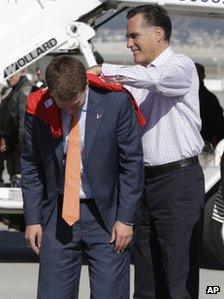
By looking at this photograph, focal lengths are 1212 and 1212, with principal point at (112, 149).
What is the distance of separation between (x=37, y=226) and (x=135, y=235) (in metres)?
0.51

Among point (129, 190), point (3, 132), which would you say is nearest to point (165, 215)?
point (129, 190)

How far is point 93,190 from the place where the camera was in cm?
589

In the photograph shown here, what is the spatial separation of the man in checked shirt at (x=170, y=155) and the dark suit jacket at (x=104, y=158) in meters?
0.37

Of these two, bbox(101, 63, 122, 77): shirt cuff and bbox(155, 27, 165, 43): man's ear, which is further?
bbox(155, 27, 165, 43): man's ear

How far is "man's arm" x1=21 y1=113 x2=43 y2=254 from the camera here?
6.05 metres

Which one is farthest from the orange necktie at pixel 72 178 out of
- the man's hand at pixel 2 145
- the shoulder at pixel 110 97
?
the man's hand at pixel 2 145

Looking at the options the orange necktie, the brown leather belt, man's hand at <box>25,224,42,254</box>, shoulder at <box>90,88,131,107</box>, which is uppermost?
shoulder at <box>90,88,131,107</box>

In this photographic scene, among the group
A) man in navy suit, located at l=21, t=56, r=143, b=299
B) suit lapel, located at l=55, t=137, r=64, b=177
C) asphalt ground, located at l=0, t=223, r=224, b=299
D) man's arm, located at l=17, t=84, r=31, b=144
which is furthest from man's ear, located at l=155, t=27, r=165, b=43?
man's arm, located at l=17, t=84, r=31, b=144

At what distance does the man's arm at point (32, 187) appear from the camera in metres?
6.05

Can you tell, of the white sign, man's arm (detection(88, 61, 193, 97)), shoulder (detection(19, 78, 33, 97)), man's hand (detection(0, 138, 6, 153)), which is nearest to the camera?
man's arm (detection(88, 61, 193, 97))

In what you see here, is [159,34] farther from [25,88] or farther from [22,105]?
[25,88]

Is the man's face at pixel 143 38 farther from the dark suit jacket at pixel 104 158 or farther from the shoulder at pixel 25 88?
the shoulder at pixel 25 88

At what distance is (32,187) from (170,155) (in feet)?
2.66

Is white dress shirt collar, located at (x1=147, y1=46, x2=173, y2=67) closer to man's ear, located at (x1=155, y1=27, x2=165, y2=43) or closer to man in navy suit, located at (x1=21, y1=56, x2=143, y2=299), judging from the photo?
man's ear, located at (x1=155, y1=27, x2=165, y2=43)
